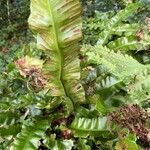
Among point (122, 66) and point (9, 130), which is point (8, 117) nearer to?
point (9, 130)

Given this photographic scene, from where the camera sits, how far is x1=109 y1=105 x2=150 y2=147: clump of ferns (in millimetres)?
3291

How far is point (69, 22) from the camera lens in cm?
305

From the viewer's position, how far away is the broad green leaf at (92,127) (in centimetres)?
339

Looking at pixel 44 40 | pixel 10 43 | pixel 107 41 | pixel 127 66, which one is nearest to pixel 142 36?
pixel 107 41

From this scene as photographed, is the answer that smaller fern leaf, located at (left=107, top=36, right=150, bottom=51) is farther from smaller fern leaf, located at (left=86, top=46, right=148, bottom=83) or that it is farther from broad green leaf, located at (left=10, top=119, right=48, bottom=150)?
smaller fern leaf, located at (left=86, top=46, right=148, bottom=83)

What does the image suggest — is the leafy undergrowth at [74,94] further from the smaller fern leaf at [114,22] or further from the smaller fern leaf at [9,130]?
the smaller fern leaf at [114,22]

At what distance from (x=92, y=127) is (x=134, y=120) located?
0.37 m

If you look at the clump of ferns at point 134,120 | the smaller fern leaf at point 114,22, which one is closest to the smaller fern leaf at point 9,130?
the clump of ferns at point 134,120

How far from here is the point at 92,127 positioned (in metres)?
3.44

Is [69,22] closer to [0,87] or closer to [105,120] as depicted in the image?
[105,120]

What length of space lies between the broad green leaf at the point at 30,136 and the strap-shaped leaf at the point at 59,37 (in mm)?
361

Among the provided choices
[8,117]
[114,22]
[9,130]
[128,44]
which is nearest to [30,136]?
[9,130]

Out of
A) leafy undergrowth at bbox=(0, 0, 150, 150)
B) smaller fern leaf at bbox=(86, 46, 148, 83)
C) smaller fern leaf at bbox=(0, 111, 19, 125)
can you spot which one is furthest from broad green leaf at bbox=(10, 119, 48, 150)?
smaller fern leaf at bbox=(86, 46, 148, 83)

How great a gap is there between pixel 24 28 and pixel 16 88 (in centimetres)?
449
